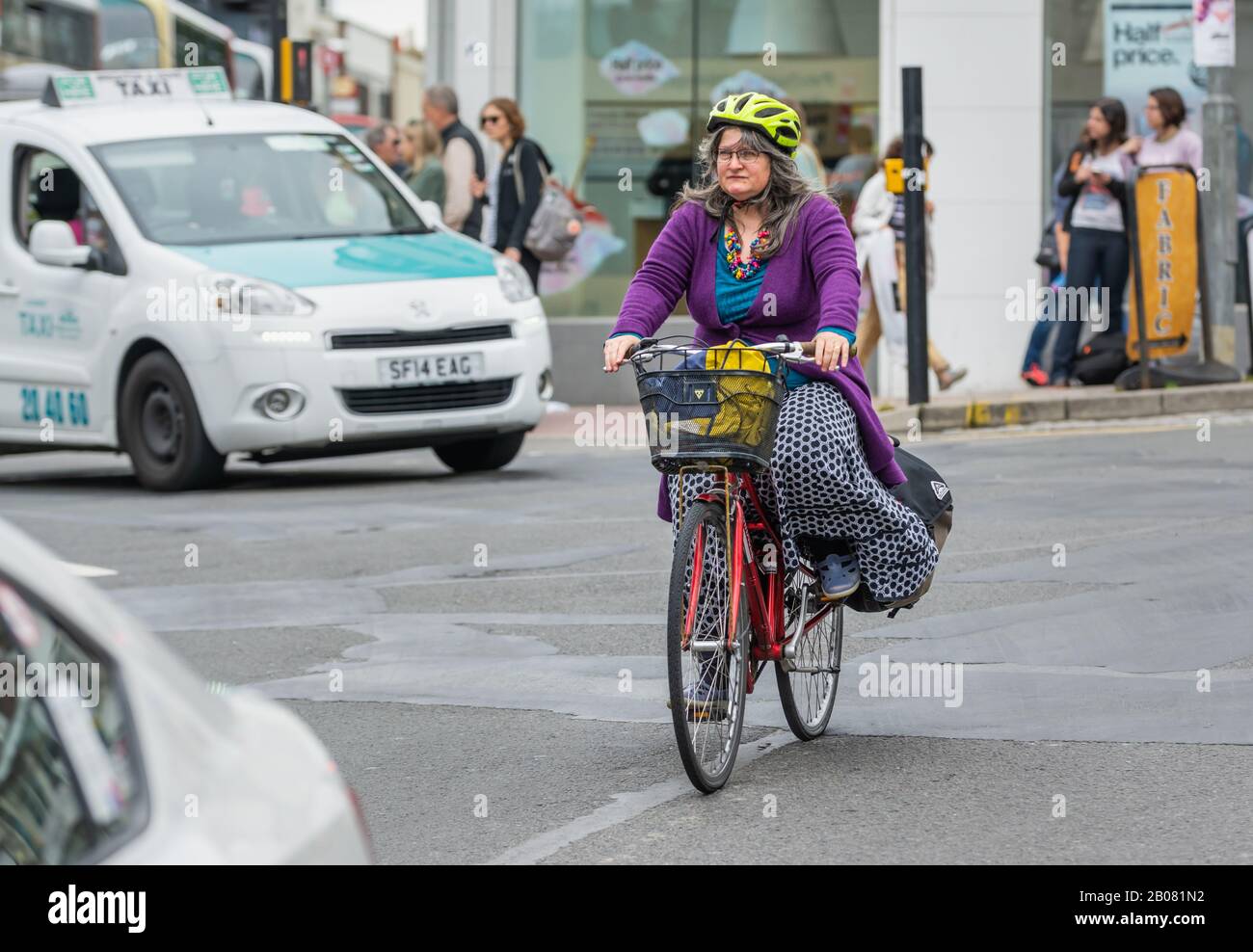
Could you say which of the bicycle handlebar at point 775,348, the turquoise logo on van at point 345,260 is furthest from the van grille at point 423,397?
the bicycle handlebar at point 775,348

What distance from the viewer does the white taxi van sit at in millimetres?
11547

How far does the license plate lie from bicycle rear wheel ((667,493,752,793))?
21.2 ft

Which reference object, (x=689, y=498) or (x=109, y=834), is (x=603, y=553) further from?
(x=109, y=834)

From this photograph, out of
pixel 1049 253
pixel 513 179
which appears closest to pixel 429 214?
pixel 513 179

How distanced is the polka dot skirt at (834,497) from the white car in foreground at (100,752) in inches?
126

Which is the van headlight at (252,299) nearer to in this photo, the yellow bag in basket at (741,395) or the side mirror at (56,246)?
the side mirror at (56,246)

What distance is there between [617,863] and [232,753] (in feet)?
7.88

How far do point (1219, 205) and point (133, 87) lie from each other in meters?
7.42

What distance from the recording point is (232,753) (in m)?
2.28

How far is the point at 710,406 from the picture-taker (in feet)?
16.3

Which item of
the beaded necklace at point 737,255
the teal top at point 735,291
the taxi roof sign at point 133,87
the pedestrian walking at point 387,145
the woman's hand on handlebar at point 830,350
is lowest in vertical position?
the woman's hand on handlebar at point 830,350

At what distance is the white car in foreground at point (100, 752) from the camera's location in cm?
206

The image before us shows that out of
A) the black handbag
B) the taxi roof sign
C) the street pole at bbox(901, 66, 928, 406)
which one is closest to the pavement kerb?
the street pole at bbox(901, 66, 928, 406)

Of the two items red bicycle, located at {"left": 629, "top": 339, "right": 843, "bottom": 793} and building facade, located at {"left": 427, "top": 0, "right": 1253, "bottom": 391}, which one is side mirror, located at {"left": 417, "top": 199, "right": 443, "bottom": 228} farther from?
red bicycle, located at {"left": 629, "top": 339, "right": 843, "bottom": 793}
